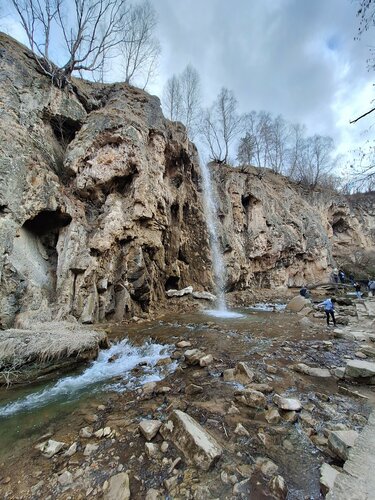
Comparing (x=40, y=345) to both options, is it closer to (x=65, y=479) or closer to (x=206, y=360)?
(x=65, y=479)

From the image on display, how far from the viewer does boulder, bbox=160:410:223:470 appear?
2312 millimetres

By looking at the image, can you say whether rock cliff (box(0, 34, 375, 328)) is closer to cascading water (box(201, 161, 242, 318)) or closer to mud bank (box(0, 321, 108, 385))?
cascading water (box(201, 161, 242, 318))

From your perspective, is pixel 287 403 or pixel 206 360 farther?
pixel 206 360

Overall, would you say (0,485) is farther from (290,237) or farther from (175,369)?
(290,237)

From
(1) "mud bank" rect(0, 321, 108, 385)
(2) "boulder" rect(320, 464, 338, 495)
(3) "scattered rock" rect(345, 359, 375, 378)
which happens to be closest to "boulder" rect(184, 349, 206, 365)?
(1) "mud bank" rect(0, 321, 108, 385)

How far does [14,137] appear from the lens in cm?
809

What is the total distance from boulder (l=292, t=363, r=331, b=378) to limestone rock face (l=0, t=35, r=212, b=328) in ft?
21.7

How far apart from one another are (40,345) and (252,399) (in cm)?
426

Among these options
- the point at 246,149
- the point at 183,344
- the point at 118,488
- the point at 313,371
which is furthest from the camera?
the point at 246,149

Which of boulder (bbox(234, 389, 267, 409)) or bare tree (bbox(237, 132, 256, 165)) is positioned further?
bare tree (bbox(237, 132, 256, 165))

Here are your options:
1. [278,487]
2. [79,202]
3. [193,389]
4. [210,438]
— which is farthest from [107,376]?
[79,202]

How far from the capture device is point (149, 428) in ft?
9.16

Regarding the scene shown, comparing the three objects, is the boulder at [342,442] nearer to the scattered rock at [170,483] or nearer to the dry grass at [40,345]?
the scattered rock at [170,483]

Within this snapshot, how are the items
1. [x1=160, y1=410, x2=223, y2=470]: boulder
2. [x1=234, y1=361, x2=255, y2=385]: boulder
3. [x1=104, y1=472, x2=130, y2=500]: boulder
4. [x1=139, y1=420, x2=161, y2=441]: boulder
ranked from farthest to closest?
[x1=234, y1=361, x2=255, y2=385]: boulder → [x1=139, y1=420, x2=161, y2=441]: boulder → [x1=160, y1=410, x2=223, y2=470]: boulder → [x1=104, y1=472, x2=130, y2=500]: boulder
